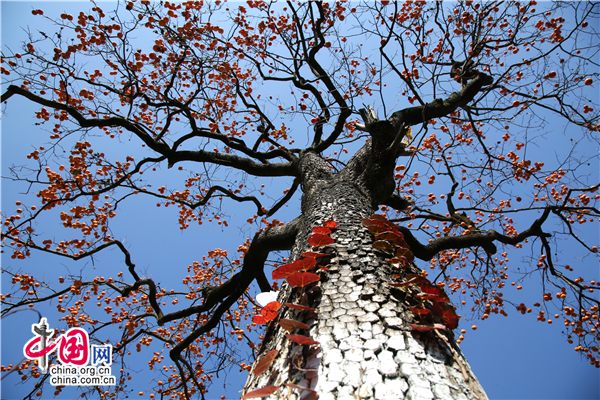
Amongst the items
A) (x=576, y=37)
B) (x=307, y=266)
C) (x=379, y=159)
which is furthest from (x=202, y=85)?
(x=576, y=37)

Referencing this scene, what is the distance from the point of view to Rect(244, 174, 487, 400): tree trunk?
0.71 meters

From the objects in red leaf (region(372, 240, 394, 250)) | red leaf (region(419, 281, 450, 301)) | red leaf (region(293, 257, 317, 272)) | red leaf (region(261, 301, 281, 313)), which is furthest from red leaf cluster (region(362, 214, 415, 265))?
red leaf (region(261, 301, 281, 313))

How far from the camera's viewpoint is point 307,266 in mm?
1125

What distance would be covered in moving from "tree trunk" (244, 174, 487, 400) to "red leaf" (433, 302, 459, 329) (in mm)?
40

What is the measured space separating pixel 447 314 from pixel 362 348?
1.23ft

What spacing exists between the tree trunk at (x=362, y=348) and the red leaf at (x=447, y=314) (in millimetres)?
40

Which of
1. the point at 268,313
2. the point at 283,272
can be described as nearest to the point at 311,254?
the point at 283,272

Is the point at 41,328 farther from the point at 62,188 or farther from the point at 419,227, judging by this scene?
the point at 419,227

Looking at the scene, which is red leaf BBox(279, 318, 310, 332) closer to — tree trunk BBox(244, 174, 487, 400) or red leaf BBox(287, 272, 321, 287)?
tree trunk BBox(244, 174, 487, 400)

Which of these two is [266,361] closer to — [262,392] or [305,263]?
[262,392]

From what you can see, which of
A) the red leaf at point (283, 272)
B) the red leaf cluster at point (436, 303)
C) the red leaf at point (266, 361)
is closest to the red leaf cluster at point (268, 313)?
the red leaf at point (283, 272)

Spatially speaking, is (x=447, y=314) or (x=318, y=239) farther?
(x=318, y=239)

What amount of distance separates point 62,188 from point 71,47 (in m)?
2.07

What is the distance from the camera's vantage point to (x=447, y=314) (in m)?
0.98
